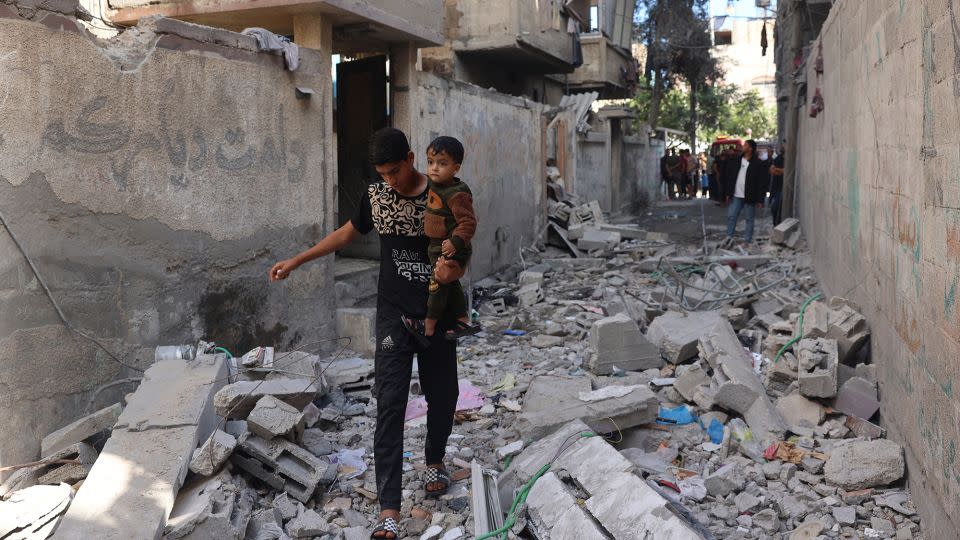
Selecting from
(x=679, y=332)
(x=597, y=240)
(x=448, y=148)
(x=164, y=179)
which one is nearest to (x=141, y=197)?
(x=164, y=179)

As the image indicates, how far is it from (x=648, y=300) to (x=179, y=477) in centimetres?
622

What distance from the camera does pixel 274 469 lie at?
13.1 feet

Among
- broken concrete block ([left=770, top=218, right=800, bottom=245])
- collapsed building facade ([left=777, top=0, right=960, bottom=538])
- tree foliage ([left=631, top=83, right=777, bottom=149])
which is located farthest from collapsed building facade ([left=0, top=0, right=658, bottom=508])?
tree foliage ([left=631, top=83, right=777, bottom=149])

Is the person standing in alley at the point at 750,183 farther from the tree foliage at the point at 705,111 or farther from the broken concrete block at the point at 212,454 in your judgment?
the tree foliage at the point at 705,111

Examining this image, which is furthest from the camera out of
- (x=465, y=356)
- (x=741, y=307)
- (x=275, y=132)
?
(x=741, y=307)

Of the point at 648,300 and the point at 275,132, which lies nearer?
the point at 275,132

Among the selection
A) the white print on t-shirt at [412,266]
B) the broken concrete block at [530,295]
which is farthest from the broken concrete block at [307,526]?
the broken concrete block at [530,295]

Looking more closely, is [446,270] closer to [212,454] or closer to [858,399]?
[212,454]

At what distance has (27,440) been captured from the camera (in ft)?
13.9

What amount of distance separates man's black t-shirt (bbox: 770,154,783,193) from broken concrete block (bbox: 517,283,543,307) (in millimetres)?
7499

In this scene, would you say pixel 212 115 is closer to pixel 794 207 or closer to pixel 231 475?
pixel 231 475

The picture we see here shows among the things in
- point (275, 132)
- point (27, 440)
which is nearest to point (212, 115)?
point (275, 132)

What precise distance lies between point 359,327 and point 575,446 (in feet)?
11.1

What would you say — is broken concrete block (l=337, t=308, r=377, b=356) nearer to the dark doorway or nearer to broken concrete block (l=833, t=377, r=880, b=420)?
the dark doorway
